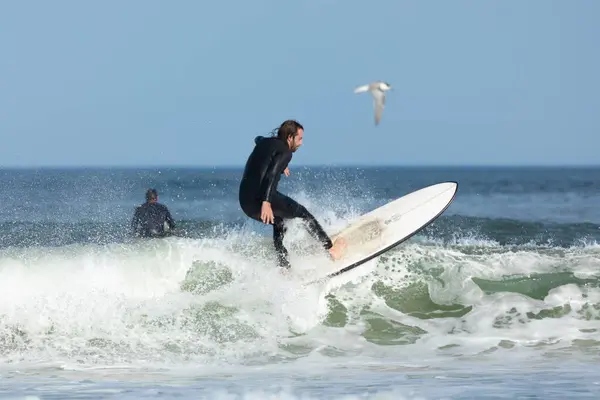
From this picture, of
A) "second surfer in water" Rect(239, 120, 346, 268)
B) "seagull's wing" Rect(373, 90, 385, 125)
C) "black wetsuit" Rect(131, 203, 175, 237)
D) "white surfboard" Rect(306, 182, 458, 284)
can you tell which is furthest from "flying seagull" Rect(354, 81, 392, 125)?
"black wetsuit" Rect(131, 203, 175, 237)

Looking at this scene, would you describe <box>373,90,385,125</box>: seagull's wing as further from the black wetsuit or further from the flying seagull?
the black wetsuit

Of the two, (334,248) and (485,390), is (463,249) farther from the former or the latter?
(485,390)

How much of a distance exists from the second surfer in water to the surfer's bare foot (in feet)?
2.62

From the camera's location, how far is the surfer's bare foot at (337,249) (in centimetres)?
1009

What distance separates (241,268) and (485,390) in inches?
183

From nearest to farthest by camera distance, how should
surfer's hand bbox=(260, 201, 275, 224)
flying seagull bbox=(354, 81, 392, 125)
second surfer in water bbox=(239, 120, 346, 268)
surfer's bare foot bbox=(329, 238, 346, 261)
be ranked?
surfer's hand bbox=(260, 201, 275, 224) < second surfer in water bbox=(239, 120, 346, 268) < surfer's bare foot bbox=(329, 238, 346, 261) < flying seagull bbox=(354, 81, 392, 125)

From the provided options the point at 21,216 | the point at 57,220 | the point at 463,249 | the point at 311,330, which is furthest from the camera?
the point at 21,216

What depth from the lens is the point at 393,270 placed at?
1204 centimetres

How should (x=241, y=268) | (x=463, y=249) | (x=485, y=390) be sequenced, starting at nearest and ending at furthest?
(x=485, y=390), (x=241, y=268), (x=463, y=249)

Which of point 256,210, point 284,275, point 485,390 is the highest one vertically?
point 256,210

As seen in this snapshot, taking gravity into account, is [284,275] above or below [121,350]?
above

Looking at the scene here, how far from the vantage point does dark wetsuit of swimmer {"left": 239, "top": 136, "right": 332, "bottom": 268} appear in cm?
910

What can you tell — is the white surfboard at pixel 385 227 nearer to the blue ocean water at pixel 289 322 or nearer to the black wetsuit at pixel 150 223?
the blue ocean water at pixel 289 322

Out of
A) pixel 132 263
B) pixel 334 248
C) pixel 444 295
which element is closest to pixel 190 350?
pixel 334 248
